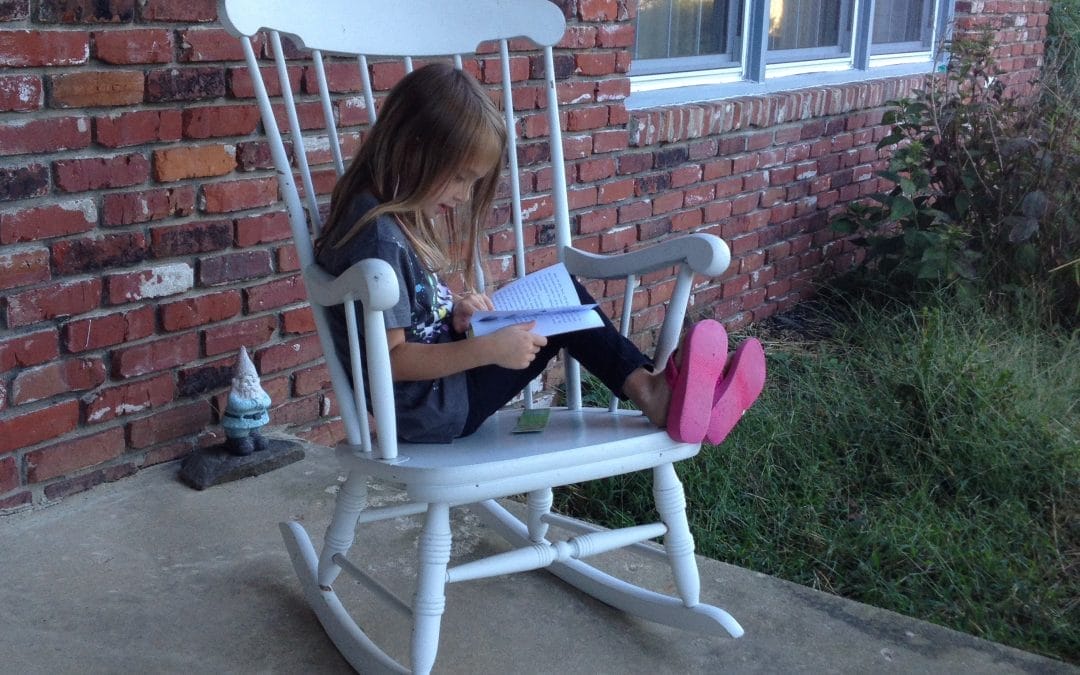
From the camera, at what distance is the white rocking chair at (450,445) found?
1547 millimetres

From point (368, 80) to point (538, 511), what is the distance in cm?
82

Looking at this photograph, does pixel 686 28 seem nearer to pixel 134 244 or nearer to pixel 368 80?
pixel 368 80

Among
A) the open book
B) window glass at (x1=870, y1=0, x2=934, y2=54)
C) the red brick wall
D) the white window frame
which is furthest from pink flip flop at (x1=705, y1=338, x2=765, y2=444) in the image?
window glass at (x1=870, y1=0, x2=934, y2=54)

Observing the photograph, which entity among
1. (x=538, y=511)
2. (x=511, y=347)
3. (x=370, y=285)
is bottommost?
(x=538, y=511)

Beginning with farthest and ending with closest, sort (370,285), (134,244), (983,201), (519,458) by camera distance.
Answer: (983,201) → (134,244) → (519,458) → (370,285)

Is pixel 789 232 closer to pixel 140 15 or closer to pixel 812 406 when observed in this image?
pixel 812 406

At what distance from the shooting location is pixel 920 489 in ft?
8.10

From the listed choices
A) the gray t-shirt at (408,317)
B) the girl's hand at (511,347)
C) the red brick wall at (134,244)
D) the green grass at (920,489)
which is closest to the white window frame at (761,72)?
the red brick wall at (134,244)

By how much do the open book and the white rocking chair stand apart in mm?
122

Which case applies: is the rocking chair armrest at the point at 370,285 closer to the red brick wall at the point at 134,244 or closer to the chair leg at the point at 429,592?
the chair leg at the point at 429,592

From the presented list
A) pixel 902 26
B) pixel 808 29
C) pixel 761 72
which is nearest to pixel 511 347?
pixel 761 72

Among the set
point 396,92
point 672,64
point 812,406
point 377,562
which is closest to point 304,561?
point 377,562

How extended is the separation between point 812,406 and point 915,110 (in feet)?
5.21

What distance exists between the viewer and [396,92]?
174cm
